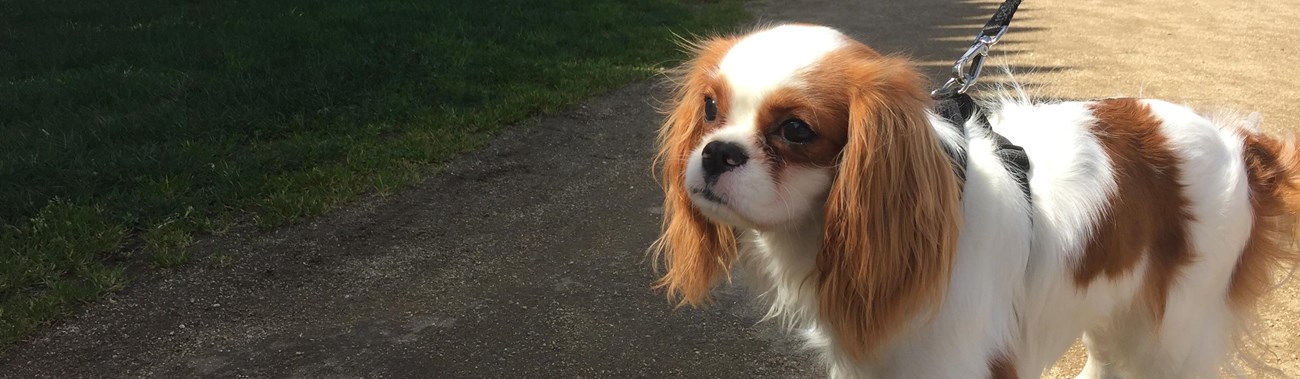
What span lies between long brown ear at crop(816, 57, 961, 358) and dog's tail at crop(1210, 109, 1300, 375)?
1.07 meters

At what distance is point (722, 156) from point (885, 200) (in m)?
0.36

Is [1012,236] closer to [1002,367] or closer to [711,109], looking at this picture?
[1002,367]

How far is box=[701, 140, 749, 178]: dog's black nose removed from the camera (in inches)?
73.4

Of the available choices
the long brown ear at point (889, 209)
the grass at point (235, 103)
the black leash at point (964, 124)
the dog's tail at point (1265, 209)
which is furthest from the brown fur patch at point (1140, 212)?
the grass at point (235, 103)

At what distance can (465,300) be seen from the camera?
3932 millimetres

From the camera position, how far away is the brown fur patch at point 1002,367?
6.89 feet

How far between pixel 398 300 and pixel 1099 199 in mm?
2821

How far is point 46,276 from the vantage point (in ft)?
12.7

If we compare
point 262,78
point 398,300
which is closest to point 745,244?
point 398,300

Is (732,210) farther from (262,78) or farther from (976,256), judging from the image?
(262,78)

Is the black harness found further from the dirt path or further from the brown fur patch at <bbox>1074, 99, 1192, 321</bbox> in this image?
the dirt path

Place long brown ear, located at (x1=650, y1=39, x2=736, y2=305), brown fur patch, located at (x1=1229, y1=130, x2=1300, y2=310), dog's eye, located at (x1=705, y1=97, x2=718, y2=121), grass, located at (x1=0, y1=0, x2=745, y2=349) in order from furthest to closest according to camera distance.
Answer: grass, located at (x1=0, y1=0, x2=745, y2=349) → brown fur patch, located at (x1=1229, y1=130, x2=1300, y2=310) → long brown ear, located at (x1=650, y1=39, x2=736, y2=305) → dog's eye, located at (x1=705, y1=97, x2=718, y2=121)

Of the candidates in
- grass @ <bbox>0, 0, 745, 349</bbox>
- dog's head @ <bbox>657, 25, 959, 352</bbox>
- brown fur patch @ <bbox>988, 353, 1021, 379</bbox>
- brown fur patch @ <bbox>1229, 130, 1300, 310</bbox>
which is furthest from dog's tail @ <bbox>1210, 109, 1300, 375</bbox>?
grass @ <bbox>0, 0, 745, 349</bbox>

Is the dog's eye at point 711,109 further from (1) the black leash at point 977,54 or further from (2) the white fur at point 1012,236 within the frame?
(1) the black leash at point 977,54
